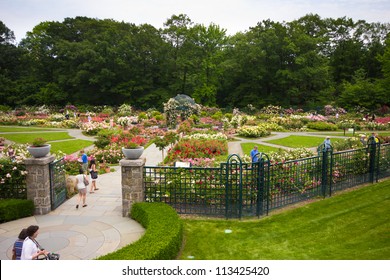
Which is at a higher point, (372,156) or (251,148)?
(372,156)

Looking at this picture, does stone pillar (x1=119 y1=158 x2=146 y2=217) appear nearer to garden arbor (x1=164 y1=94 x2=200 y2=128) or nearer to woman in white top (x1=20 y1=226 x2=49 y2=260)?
woman in white top (x1=20 y1=226 x2=49 y2=260)

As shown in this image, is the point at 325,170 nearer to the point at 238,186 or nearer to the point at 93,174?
the point at 238,186

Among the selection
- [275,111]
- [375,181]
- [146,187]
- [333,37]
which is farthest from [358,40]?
[146,187]

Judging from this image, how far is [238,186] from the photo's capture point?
9883 millimetres

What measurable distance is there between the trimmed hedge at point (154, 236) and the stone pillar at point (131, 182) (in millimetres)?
279

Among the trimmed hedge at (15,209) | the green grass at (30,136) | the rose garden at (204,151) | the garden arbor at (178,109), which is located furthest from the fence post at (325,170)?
the green grass at (30,136)

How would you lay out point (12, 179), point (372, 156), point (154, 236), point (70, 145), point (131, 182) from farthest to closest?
point (70, 145) < point (372, 156) < point (12, 179) < point (131, 182) < point (154, 236)

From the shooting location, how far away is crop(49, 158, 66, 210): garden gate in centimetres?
1007

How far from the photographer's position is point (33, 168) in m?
9.62

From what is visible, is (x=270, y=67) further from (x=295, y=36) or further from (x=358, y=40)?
(x=358, y=40)

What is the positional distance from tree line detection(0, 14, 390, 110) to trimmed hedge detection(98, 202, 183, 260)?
3868 centimetres

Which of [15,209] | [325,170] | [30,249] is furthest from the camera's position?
[325,170]

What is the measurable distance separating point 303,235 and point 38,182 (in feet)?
25.4

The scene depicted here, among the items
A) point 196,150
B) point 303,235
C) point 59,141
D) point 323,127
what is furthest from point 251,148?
point 59,141
